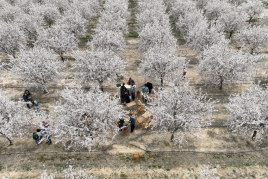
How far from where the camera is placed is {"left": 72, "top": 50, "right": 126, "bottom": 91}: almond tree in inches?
892

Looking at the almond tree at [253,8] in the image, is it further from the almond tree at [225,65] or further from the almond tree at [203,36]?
the almond tree at [225,65]

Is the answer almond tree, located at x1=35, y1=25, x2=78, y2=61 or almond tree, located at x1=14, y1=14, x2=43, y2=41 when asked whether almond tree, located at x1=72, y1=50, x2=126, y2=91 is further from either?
almond tree, located at x1=14, y1=14, x2=43, y2=41

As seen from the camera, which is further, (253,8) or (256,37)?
(253,8)

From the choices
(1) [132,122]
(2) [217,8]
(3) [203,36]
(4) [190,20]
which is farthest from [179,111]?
(2) [217,8]

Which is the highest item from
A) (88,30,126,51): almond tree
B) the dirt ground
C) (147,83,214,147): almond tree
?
(88,30,126,51): almond tree

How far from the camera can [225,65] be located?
22.9m

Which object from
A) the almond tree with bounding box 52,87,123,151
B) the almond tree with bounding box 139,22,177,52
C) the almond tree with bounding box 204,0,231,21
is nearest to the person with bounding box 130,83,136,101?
the almond tree with bounding box 52,87,123,151

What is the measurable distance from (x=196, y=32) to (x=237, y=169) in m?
18.0

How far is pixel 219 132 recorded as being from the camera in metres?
20.1

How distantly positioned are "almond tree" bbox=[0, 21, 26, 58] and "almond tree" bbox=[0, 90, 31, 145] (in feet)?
41.6

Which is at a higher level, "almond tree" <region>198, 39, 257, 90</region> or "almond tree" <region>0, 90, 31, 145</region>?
"almond tree" <region>198, 39, 257, 90</region>

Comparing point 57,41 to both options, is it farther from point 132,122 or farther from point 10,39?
point 132,122

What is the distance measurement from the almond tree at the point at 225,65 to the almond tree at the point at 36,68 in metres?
16.3

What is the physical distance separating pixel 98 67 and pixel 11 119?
30.1ft
